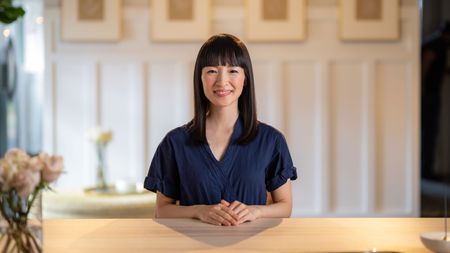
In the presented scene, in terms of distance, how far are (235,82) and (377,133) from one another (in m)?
3.01

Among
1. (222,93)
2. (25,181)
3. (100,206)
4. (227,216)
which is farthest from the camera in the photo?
(100,206)

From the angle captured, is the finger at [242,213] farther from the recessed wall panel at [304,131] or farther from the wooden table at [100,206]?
the recessed wall panel at [304,131]

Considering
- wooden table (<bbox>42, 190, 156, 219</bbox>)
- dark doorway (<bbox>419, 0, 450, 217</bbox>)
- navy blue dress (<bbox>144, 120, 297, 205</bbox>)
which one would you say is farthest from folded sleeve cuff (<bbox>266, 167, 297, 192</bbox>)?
dark doorway (<bbox>419, 0, 450, 217</bbox>)

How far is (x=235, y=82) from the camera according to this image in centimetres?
183

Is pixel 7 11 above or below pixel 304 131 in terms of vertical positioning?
above

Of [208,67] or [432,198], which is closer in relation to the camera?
[208,67]

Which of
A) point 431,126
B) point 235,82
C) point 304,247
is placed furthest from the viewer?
point 431,126

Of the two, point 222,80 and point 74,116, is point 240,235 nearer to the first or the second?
point 222,80

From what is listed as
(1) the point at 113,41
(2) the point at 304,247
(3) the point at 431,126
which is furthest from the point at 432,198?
(2) the point at 304,247

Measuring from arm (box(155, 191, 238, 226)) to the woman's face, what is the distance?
311 mm

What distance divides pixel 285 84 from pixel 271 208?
2874 millimetres

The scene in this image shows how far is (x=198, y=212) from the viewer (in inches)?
67.4

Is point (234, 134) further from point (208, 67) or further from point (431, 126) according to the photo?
point (431, 126)

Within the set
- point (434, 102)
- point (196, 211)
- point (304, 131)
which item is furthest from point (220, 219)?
point (434, 102)
